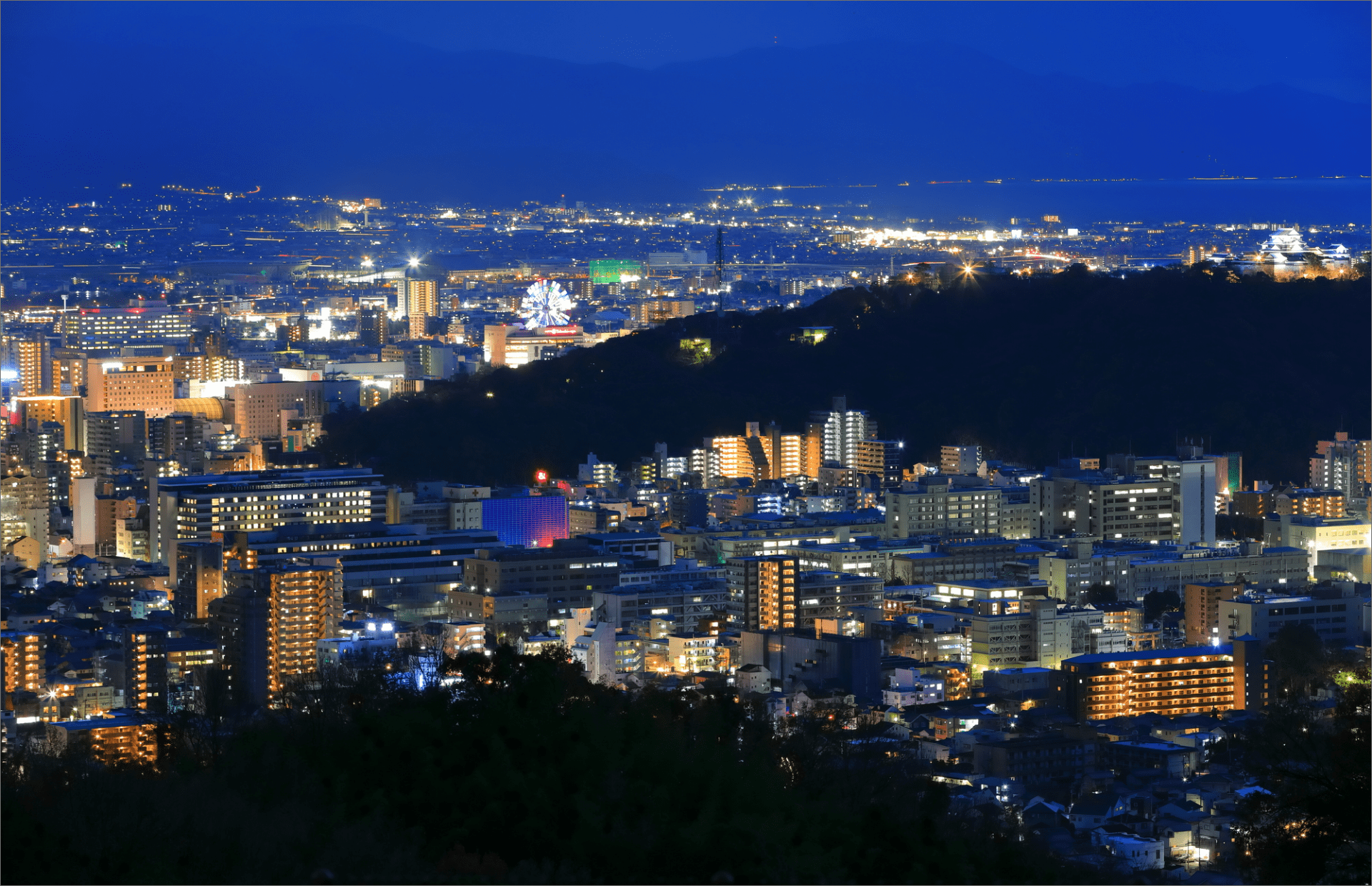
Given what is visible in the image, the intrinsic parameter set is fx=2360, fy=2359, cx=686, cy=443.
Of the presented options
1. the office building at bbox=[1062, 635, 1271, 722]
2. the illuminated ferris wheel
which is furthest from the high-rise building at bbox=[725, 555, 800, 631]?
the illuminated ferris wheel

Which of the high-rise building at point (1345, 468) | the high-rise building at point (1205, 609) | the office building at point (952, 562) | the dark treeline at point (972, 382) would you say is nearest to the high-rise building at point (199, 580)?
the office building at point (952, 562)

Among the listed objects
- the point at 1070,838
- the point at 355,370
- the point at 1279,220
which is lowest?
the point at 1070,838

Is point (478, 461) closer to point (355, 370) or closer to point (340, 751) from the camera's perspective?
point (355, 370)

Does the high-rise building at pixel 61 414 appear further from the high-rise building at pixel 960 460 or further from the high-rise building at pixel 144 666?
the high-rise building at pixel 144 666

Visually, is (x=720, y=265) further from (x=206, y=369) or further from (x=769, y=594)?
(x=769, y=594)

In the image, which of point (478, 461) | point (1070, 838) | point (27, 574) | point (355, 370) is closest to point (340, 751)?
point (1070, 838)

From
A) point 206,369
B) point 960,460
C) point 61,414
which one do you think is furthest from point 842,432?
point 206,369

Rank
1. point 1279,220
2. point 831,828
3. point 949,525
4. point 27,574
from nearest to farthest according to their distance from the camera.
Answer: point 831,828
point 27,574
point 949,525
point 1279,220
